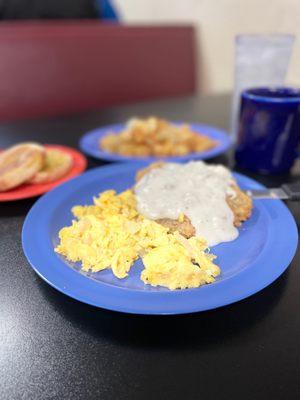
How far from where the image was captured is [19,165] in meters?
1.10

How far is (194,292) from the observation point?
2.01 ft

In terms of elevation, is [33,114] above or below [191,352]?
below

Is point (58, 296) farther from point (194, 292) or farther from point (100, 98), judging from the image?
point (100, 98)

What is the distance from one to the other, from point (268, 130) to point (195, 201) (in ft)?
1.33

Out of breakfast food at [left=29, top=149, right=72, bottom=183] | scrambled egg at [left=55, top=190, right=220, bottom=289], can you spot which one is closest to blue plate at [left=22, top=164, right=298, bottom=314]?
scrambled egg at [left=55, top=190, right=220, bottom=289]

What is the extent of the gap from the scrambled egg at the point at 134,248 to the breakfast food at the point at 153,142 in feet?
1.54

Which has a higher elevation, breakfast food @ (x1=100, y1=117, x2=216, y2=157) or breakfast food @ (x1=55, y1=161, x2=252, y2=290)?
breakfast food @ (x1=55, y1=161, x2=252, y2=290)

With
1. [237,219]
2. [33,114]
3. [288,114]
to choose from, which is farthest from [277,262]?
[33,114]

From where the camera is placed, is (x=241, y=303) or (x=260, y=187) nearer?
(x=241, y=303)

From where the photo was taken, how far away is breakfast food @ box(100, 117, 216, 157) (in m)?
1.31

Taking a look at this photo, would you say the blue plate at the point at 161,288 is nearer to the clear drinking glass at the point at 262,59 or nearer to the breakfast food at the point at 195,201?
the breakfast food at the point at 195,201

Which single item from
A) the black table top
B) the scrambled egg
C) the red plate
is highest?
the scrambled egg

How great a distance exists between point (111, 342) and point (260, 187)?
66cm

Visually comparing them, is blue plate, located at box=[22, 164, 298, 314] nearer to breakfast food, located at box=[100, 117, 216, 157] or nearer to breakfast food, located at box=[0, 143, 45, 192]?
breakfast food, located at box=[0, 143, 45, 192]
